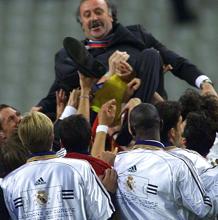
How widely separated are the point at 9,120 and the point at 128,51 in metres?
0.79

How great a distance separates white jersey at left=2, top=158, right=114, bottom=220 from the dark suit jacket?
1399 mm

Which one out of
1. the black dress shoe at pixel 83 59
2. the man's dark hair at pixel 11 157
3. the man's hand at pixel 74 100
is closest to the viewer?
the man's dark hair at pixel 11 157

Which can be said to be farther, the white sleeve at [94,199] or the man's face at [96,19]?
the man's face at [96,19]

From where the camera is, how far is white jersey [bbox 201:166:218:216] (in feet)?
18.2

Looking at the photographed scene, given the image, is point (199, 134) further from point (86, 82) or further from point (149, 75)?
point (86, 82)

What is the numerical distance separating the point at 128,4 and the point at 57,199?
148 inches

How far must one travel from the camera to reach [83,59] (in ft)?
21.2

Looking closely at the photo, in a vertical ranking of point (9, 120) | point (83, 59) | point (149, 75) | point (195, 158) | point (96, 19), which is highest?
point (96, 19)

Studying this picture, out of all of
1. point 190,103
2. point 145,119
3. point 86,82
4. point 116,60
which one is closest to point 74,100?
point 86,82

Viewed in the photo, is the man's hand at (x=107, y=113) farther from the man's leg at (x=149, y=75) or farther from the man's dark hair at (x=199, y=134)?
the man's dark hair at (x=199, y=134)

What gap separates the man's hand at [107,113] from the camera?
630 cm

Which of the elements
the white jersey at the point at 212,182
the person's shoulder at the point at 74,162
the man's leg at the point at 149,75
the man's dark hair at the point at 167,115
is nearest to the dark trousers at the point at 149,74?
the man's leg at the point at 149,75

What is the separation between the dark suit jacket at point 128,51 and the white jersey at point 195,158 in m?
1.05

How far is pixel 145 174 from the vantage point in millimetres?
5527
